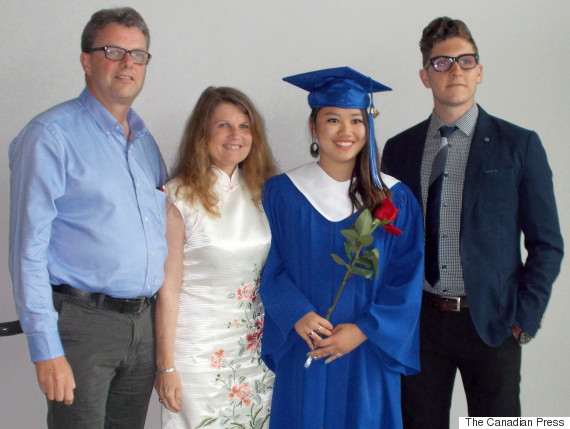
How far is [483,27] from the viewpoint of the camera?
275cm

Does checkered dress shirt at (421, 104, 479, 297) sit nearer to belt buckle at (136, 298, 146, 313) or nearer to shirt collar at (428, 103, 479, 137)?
shirt collar at (428, 103, 479, 137)

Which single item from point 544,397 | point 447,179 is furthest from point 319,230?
point 544,397

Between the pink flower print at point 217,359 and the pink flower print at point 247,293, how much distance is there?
20 cm

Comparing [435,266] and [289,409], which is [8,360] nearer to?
[289,409]

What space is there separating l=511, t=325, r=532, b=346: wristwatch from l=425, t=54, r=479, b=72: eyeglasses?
988mm

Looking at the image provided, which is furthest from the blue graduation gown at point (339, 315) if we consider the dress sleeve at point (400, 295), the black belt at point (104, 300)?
the black belt at point (104, 300)

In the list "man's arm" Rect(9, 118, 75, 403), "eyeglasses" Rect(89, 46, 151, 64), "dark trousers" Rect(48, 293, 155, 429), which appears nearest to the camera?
"man's arm" Rect(9, 118, 75, 403)

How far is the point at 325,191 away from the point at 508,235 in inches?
27.3

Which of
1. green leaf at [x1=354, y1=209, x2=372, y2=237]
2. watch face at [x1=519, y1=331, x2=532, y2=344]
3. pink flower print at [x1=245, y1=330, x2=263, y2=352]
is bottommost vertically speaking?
pink flower print at [x1=245, y1=330, x2=263, y2=352]

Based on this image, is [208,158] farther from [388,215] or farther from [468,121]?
[468,121]

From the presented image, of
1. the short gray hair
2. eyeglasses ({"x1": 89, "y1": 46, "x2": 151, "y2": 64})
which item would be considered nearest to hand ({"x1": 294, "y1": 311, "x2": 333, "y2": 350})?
eyeglasses ({"x1": 89, "y1": 46, "x2": 151, "y2": 64})

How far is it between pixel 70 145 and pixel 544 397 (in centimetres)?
259

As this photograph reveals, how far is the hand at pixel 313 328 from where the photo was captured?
1870 millimetres

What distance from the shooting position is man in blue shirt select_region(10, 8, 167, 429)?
1.63 metres
